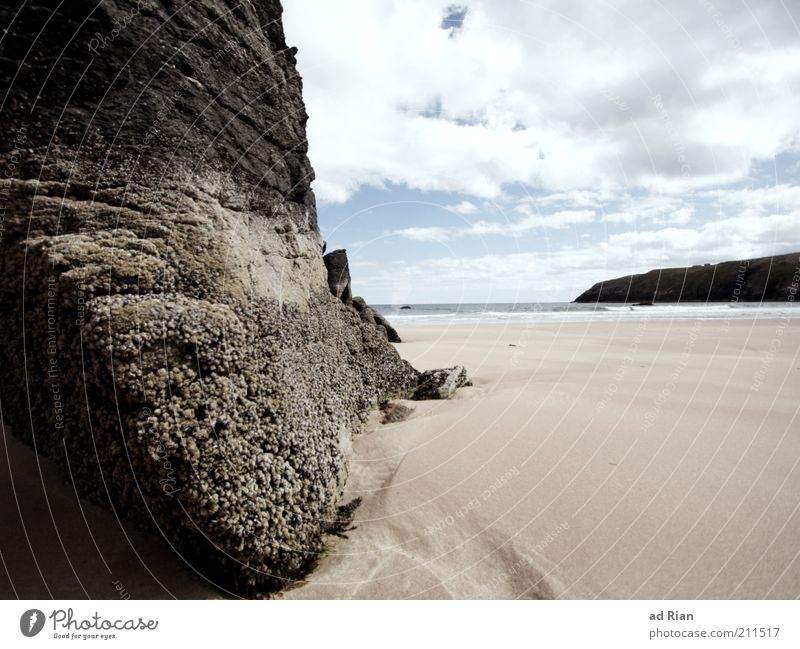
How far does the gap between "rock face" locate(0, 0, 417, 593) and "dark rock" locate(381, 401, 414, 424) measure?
117cm

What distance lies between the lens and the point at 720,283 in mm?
70812

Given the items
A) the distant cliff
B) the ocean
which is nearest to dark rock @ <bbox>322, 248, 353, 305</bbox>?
the ocean

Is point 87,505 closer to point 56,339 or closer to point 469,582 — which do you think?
point 56,339

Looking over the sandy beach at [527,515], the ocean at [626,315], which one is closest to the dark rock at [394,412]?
the sandy beach at [527,515]

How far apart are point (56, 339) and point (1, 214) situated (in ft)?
3.28

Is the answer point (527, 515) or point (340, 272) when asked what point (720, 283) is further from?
point (527, 515)

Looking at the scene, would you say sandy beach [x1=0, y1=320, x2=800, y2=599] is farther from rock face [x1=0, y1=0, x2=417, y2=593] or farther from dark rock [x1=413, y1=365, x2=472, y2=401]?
dark rock [x1=413, y1=365, x2=472, y2=401]

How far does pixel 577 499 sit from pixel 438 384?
3063mm

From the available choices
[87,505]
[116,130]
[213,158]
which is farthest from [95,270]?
[87,505]

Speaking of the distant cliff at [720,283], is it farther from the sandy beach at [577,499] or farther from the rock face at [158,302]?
the rock face at [158,302]

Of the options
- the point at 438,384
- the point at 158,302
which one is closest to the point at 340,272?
the point at 438,384

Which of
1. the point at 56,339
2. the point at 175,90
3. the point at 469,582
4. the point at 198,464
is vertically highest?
the point at 175,90

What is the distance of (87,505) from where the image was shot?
3238mm

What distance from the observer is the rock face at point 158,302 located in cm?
257
